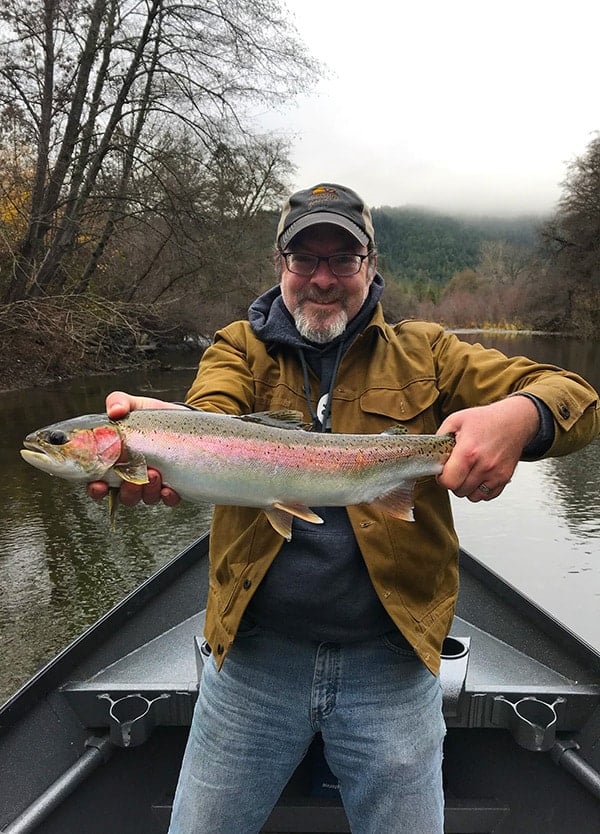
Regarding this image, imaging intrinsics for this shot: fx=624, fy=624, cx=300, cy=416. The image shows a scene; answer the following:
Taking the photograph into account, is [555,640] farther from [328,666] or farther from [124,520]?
[124,520]

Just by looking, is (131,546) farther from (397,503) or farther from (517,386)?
(517,386)

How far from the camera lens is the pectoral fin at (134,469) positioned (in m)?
2.22

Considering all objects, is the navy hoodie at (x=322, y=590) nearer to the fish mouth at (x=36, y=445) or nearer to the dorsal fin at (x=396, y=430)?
the dorsal fin at (x=396, y=430)

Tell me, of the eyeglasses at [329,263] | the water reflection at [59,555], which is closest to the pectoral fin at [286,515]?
the eyeglasses at [329,263]

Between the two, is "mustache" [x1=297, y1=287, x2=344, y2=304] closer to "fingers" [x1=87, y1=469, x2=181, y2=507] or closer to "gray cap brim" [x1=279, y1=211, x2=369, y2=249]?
"gray cap brim" [x1=279, y1=211, x2=369, y2=249]

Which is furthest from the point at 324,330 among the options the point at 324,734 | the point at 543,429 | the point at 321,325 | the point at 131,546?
the point at 131,546

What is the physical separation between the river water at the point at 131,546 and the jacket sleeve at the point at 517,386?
15.2 feet

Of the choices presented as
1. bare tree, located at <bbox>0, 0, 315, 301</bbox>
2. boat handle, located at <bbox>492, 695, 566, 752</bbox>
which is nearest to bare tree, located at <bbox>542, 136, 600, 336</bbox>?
bare tree, located at <bbox>0, 0, 315, 301</bbox>

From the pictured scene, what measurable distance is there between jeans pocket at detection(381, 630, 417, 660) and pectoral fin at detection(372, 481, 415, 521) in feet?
1.64

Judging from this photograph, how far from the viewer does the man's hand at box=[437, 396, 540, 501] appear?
2.21 m

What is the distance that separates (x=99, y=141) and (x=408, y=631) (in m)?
20.1

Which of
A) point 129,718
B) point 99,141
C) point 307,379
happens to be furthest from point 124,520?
point 99,141

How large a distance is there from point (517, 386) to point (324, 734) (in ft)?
5.20

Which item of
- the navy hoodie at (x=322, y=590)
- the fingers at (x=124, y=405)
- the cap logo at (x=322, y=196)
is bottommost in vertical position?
the navy hoodie at (x=322, y=590)
